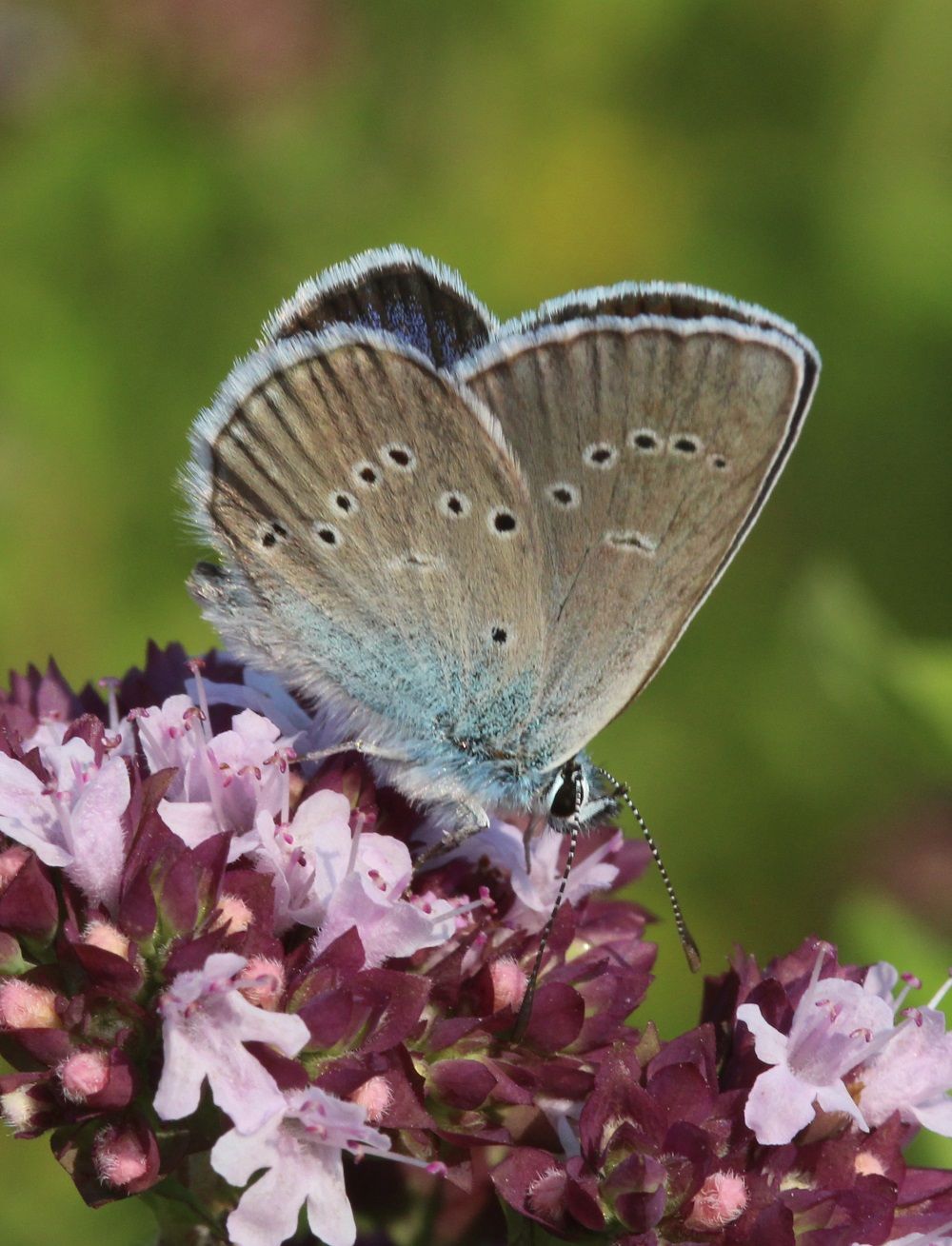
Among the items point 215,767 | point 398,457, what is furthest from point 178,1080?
point 398,457

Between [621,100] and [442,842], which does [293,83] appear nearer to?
[621,100]

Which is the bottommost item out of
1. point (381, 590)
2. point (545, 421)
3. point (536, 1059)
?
point (536, 1059)

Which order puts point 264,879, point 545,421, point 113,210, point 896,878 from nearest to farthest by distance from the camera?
point 264,879 < point 545,421 < point 896,878 < point 113,210

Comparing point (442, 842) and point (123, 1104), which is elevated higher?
point (442, 842)

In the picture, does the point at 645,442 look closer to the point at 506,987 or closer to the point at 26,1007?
the point at 506,987

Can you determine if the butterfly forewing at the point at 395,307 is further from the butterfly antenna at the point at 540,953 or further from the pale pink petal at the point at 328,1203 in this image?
the pale pink petal at the point at 328,1203

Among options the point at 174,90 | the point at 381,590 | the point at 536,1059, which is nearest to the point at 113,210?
the point at 174,90
